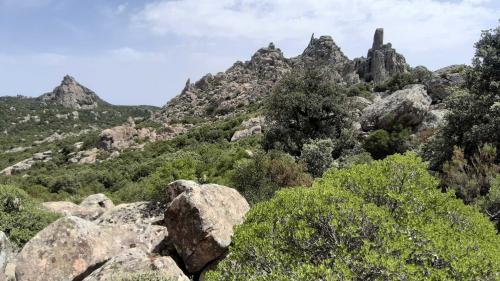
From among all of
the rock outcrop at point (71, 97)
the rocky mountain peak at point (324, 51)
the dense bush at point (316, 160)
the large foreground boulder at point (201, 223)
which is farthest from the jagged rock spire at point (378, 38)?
the rock outcrop at point (71, 97)

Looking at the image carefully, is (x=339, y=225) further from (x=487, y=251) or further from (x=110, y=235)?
(x=110, y=235)

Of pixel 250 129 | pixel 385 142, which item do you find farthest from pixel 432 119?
pixel 250 129

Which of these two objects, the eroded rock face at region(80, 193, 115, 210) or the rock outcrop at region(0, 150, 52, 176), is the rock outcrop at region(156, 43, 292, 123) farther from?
the eroded rock face at region(80, 193, 115, 210)

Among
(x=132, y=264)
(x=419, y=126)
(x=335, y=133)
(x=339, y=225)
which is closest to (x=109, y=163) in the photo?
(x=335, y=133)

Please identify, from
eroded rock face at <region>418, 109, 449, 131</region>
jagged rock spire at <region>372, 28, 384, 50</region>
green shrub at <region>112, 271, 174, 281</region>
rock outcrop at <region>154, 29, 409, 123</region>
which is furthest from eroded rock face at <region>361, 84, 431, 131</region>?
jagged rock spire at <region>372, 28, 384, 50</region>

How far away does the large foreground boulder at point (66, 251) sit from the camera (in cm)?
1462

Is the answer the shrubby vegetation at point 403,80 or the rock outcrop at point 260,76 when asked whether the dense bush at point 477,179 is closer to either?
the shrubby vegetation at point 403,80

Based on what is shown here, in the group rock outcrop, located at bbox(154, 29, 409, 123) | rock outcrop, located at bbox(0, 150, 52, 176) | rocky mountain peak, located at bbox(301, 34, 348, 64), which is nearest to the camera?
rock outcrop, located at bbox(0, 150, 52, 176)

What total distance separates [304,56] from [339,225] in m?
103

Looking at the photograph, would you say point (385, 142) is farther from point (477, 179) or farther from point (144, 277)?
point (144, 277)

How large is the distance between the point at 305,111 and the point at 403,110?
810 cm

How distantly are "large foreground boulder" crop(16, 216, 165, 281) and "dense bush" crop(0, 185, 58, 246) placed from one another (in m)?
6.39

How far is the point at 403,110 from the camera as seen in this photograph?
35.5 m

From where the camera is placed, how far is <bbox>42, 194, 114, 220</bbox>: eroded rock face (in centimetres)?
2517
